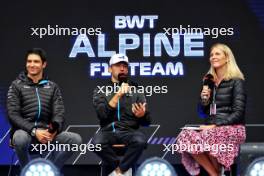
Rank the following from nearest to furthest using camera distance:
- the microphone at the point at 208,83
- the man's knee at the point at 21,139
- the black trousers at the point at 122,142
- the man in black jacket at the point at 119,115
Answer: the man's knee at the point at 21,139
the black trousers at the point at 122,142
the man in black jacket at the point at 119,115
the microphone at the point at 208,83

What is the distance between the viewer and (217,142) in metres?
6.20

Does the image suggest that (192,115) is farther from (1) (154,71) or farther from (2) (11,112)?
(2) (11,112)

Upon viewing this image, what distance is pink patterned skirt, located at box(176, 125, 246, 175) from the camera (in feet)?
20.2

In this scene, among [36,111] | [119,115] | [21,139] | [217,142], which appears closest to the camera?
[21,139]

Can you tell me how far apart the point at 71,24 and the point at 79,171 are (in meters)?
1.57

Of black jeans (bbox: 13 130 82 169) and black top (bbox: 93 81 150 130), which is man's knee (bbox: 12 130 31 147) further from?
→ black top (bbox: 93 81 150 130)

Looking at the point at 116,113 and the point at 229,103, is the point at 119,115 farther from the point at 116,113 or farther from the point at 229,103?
the point at 229,103

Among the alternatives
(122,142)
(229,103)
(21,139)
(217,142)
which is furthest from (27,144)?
(229,103)

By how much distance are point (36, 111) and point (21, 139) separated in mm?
416

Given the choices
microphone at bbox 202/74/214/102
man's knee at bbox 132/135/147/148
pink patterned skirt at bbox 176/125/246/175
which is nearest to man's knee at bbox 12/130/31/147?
man's knee at bbox 132/135/147/148

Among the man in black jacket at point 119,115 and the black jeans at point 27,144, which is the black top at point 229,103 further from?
the black jeans at point 27,144

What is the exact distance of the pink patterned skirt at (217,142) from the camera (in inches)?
242

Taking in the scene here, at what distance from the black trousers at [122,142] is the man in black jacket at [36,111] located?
0.82 feet

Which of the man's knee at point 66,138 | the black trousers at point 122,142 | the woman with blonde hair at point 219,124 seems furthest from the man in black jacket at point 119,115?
the woman with blonde hair at point 219,124
